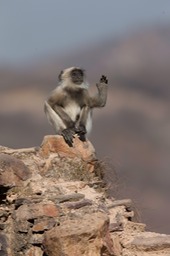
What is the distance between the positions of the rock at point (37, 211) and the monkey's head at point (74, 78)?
4554 mm

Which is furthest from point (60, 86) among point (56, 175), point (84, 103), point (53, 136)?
point (56, 175)

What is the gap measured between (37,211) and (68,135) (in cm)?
258

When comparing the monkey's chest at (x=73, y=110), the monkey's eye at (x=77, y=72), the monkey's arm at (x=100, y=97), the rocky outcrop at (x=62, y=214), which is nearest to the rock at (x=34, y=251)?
the rocky outcrop at (x=62, y=214)

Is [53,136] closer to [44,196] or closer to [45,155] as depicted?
[45,155]

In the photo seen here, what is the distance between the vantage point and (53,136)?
10.7 meters

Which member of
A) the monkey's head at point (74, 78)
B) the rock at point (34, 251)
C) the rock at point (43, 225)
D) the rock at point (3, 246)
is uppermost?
the monkey's head at point (74, 78)

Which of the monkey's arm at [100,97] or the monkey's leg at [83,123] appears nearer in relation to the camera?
the monkey's leg at [83,123]

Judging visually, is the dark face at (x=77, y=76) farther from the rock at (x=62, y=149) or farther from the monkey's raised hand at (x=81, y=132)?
the rock at (x=62, y=149)

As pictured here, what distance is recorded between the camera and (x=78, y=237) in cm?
812

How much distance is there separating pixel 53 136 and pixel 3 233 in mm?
2222

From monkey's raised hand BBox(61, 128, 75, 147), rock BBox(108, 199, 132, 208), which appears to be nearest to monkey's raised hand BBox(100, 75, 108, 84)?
monkey's raised hand BBox(61, 128, 75, 147)

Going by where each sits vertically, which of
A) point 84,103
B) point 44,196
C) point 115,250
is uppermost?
point 84,103

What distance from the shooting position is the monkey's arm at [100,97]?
40.9 ft

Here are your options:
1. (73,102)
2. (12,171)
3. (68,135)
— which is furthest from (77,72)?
(12,171)
